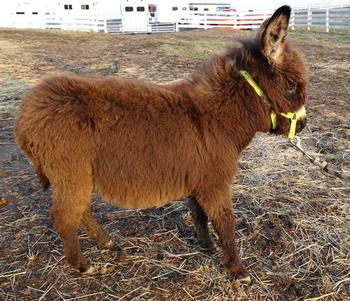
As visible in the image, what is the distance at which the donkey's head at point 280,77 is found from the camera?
282cm

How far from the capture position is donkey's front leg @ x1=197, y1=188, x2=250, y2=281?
115 inches

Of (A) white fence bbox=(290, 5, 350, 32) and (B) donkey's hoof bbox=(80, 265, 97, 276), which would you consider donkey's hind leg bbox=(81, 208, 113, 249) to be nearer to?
(B) donkey's hoof bbox=(80, 265, 97, 276)

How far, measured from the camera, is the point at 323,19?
25734 mm

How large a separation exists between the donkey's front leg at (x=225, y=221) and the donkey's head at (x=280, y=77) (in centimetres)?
76

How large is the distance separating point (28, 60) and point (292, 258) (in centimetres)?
1132

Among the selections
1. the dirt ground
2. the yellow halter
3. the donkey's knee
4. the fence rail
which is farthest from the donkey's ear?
the fence rail

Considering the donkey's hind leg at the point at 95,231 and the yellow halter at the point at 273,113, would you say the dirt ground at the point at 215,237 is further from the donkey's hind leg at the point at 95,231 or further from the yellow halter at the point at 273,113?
the yellow halter at the point at 273,113

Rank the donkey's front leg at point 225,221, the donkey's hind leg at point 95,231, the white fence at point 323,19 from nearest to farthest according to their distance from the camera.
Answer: the donkey's front leg at point 225,221 < the donkey's hind leg at point 95,231 < the white fence at point 323,19

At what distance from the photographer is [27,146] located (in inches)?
110

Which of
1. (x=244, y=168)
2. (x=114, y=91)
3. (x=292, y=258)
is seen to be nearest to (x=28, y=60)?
(x=244, y=168)

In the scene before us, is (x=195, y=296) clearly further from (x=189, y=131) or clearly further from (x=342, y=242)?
(x=342, y=242)

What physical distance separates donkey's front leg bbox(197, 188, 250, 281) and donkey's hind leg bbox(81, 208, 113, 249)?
1008 millimetres

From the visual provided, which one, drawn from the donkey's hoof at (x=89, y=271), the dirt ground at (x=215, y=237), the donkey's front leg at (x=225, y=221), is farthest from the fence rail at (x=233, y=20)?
the donkey's hoof at (x=89, y=271)

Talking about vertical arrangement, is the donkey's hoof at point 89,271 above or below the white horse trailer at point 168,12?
below
